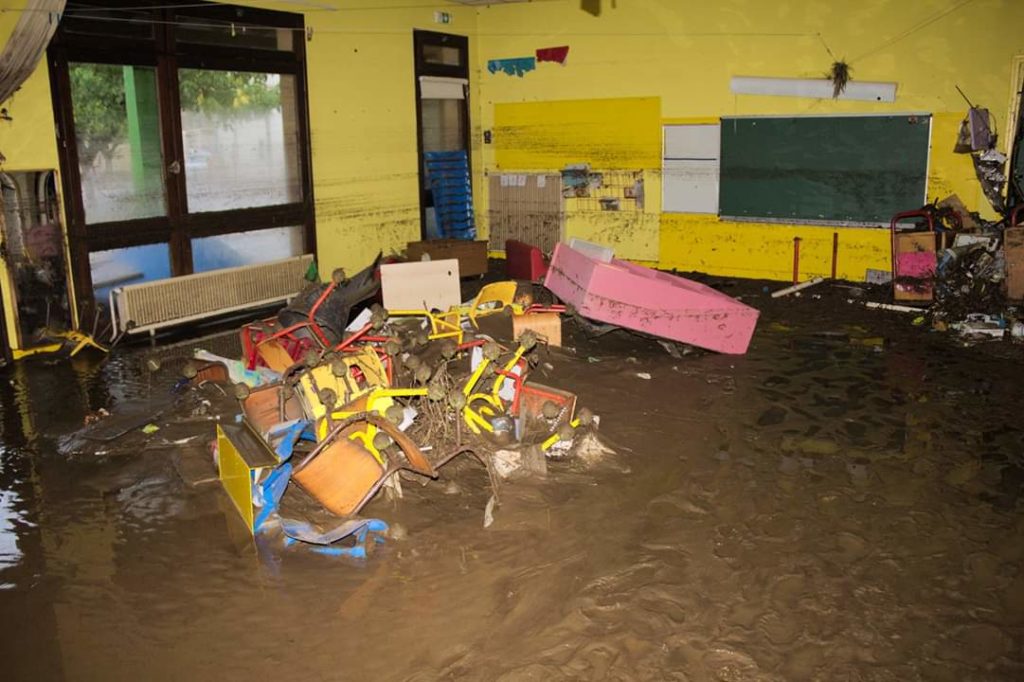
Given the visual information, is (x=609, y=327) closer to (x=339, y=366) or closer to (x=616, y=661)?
(x=339, y=366)

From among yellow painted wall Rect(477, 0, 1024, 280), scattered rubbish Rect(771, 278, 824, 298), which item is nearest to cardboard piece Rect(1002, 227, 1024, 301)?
yellow painted wall Rect(477, 0, 1024, 280)

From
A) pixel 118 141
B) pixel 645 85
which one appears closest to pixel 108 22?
pixel 118 141

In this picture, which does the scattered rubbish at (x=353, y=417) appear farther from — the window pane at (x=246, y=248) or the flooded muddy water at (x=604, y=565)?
the window pane at (x=246, y=248)

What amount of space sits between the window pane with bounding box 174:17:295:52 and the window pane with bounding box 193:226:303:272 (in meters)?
1.82

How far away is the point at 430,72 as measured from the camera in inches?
424

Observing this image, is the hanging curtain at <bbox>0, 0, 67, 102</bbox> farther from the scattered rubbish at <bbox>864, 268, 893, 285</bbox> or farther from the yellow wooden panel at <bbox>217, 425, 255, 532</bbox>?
the scattered rubbish at <bbox>864, 268, 893, 285</bbox>

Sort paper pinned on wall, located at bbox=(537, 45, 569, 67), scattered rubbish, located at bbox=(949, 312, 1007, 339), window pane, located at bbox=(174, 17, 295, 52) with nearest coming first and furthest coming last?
scattered rubbish, located at bbox=(949, 312, 1007, 339), window pane, located at bbox=(174, 17, 295, 52), paper pinned on wall, located at bbox=(537, 45, 569, 67)

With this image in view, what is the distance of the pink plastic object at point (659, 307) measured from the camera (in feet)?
21.4

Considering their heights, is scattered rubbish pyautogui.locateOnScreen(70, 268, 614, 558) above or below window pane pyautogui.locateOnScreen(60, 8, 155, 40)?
below

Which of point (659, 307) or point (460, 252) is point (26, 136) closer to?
point (460, 252)

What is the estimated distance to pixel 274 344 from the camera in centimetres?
578

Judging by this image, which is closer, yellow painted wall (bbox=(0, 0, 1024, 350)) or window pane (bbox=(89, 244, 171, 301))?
window pane (bbox=(89, 244, 171, 301))

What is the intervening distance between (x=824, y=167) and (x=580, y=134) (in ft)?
9.81

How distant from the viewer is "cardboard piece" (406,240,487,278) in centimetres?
982
